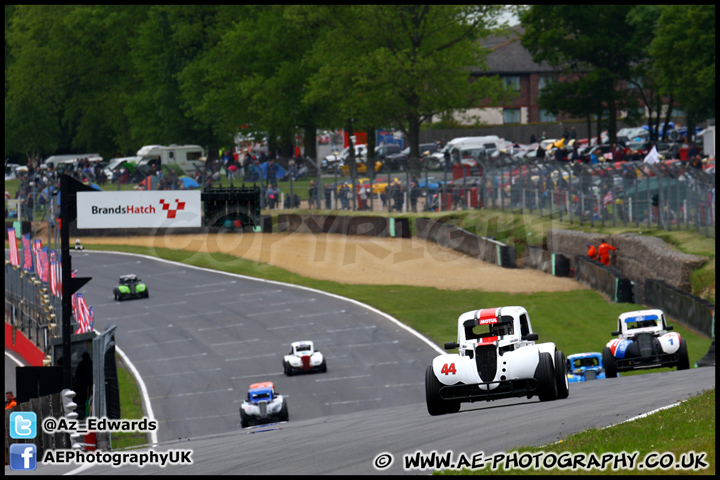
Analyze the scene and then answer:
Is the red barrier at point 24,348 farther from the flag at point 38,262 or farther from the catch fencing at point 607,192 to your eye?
the catch fencing at point 607,192

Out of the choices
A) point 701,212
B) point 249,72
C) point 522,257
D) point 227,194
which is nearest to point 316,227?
point 522,257

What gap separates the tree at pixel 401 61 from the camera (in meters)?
58.8

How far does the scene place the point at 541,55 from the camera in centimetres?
7144

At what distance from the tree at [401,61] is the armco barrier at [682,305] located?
94.5 ft

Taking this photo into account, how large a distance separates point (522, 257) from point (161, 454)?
99.2 feet

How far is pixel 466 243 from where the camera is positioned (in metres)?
45.2

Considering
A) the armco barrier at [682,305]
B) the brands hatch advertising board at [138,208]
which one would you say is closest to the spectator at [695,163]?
the armco barrier at [682,305]

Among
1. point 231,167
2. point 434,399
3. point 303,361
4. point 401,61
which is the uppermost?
point 401,61

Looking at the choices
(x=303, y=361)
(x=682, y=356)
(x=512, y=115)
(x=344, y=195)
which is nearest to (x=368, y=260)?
(x=344, y=195)

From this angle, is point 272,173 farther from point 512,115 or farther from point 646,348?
point 512,115

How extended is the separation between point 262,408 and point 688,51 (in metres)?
46.4

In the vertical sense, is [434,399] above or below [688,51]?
below

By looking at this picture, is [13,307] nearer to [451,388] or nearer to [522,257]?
[522,257]

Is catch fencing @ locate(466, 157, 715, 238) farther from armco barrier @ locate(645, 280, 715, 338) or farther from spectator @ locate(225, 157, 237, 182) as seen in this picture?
spectator @ locate(225, 157, 237, 182)
